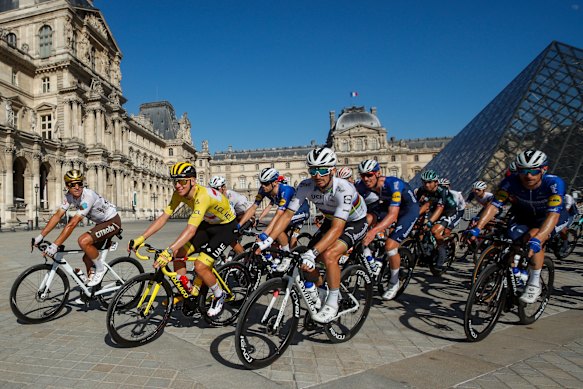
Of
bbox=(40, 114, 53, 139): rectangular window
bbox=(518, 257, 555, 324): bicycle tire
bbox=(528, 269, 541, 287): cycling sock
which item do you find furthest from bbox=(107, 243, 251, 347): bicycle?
bbox=(40, 114, 53, 139): rectangular window

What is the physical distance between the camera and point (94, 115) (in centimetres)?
4275

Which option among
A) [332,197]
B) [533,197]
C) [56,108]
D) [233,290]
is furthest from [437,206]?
[56,108]

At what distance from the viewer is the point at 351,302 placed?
4094 mm

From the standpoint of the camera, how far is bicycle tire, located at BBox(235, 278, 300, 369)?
309 centimetres

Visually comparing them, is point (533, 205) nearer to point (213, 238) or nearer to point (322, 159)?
point (322, 159)

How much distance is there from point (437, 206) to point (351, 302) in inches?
146

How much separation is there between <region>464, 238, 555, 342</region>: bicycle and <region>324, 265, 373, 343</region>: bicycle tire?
1.07 m

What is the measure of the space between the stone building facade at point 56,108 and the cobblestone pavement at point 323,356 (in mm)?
34898

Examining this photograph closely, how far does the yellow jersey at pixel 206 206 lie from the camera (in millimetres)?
3854

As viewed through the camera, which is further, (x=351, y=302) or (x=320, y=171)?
(x=351, y=302)

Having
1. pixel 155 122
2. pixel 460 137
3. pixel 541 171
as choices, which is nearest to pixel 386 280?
pixel 541 171

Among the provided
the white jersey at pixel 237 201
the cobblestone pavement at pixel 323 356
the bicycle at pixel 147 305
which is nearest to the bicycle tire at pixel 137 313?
the bicycle at pixel 147 305

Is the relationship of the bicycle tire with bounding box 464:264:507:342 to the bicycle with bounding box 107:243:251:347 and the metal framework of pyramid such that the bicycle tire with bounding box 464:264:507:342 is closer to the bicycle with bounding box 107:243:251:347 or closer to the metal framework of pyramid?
the bicycle with bounding box 107:243:251:347

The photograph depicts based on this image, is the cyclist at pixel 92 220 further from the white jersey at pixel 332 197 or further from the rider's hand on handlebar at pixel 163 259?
the white jersey at pixel 332 197
